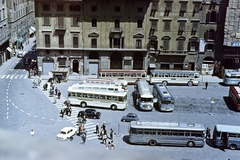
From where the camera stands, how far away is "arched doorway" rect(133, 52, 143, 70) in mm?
69438

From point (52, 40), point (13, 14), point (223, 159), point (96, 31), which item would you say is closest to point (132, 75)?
point (96, 31)

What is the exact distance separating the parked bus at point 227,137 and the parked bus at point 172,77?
2533 cm

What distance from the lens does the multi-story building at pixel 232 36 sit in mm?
66562

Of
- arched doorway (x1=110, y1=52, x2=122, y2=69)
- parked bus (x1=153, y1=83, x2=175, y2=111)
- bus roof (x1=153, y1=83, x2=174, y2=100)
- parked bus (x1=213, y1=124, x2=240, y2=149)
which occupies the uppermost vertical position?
arched doorway (x1=110, y1=52, x2=122, y2=69)

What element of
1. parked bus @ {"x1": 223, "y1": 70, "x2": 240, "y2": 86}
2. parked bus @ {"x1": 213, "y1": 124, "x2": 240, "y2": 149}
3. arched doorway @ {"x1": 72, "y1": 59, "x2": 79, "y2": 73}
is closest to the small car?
parked bus @ {"x1": 213, "y1": 124, "x2": 240, "y2": 149}

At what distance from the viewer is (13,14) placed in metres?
88.6

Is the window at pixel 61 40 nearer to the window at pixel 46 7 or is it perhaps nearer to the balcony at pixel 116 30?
the window at pixel 46 7

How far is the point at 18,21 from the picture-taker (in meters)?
94.1

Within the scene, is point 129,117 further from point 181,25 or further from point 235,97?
point 181,25

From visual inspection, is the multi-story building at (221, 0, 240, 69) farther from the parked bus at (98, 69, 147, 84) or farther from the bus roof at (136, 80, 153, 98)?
the bus roof at (136, 80, 153, 98)

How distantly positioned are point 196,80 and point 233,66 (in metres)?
12.0

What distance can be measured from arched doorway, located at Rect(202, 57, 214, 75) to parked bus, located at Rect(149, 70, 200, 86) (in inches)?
278

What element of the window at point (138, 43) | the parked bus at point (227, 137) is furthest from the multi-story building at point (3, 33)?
the parked bus at point (227, 137)

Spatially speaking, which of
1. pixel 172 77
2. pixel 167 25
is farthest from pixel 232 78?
pixel 167 25
